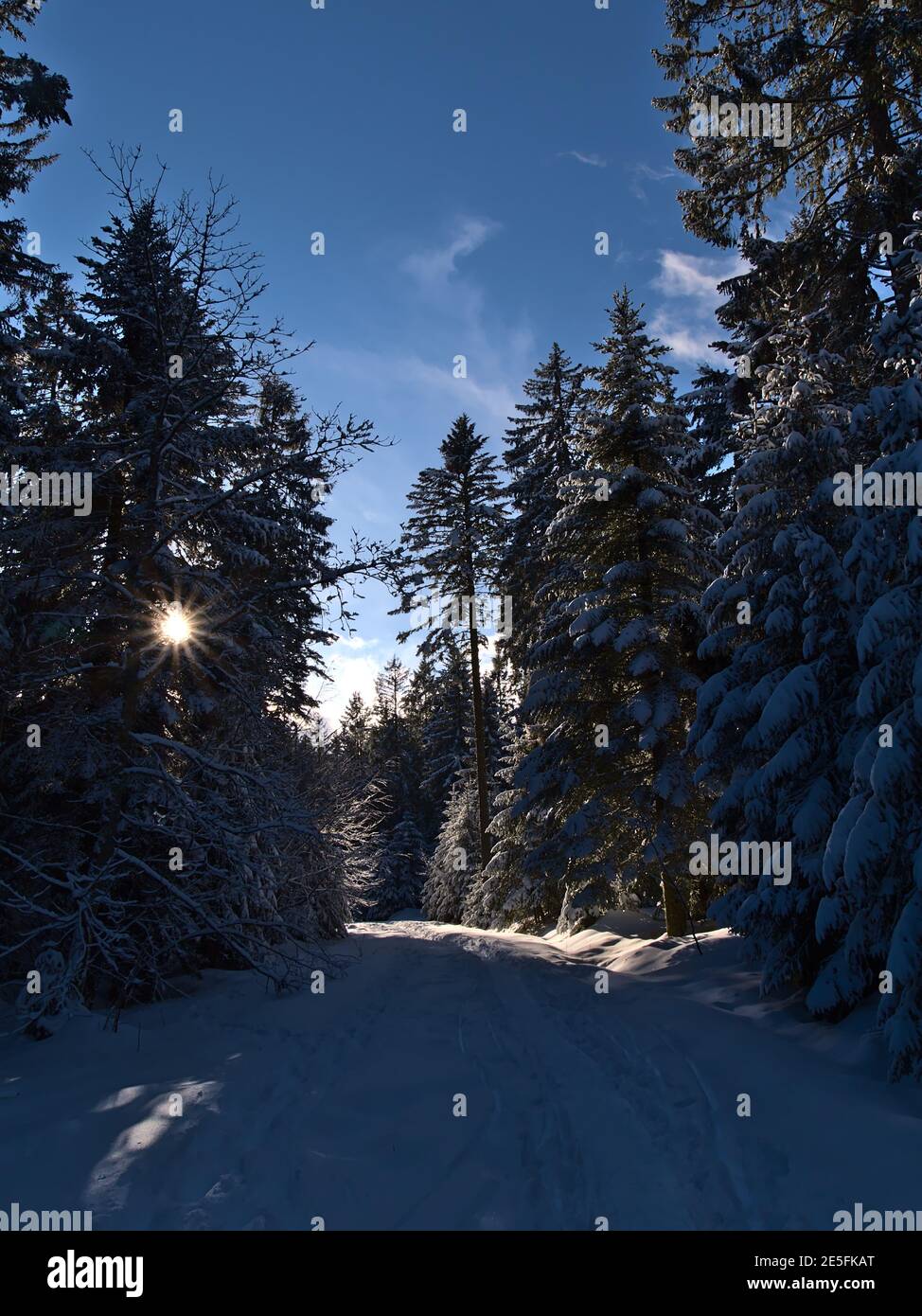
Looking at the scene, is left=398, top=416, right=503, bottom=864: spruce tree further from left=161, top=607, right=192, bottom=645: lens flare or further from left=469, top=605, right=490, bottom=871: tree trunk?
left=161, top=607, right=192, bottom=645: lens flare

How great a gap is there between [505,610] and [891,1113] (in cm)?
1683

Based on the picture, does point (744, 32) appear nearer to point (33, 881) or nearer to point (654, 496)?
point (654, 496)

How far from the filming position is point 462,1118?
5.65 m

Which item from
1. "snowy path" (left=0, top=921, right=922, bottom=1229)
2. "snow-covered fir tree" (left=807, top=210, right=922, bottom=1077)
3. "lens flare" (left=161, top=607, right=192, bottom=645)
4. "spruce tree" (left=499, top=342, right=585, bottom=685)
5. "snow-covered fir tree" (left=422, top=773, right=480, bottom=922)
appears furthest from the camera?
"snow-covered fir tree" (left=422, top=773, right=480, bottom=922)

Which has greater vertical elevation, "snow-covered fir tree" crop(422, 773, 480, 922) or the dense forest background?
the dense forest background

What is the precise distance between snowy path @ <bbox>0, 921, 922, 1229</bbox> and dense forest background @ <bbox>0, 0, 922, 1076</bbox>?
831 millimetres

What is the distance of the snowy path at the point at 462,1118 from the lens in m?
4.34

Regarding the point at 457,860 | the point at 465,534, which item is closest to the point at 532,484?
the point at 465,534

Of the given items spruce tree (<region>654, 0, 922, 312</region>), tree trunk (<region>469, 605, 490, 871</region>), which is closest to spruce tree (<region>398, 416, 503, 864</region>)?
tree trunk (<region>469, 605, 490, 871</region>)

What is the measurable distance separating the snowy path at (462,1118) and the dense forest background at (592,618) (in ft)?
2.73

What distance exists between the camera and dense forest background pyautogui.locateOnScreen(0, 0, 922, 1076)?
7230 mm

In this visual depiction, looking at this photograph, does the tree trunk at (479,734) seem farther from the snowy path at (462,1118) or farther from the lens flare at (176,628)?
the lens flare at (176,628)

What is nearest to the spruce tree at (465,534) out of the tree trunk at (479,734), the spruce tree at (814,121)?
the tree trunk at (479,734)
